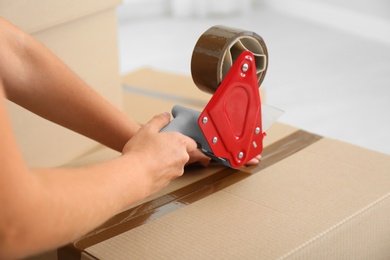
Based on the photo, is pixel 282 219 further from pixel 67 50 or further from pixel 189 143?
pixel 67 50

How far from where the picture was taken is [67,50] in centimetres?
131

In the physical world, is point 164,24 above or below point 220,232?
below

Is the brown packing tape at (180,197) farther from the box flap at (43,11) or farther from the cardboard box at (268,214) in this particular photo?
the box flap at (43,11)

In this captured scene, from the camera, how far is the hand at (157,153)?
2.51ft

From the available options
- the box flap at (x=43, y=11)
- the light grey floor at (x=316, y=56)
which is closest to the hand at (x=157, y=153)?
the box flap at (x=43, y=11)

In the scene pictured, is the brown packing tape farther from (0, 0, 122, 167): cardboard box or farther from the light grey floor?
the light grey floor

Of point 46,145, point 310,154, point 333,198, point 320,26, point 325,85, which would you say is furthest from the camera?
point 320,26

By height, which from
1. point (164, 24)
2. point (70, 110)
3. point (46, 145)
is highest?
point (70, 110)

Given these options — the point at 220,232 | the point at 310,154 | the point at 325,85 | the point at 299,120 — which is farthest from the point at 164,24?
the point at 220,232

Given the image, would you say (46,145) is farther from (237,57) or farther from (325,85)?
(325,85)

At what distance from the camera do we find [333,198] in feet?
2.99

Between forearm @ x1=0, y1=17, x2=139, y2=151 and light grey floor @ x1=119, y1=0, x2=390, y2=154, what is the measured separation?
1027 mm

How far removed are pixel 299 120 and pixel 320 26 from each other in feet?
3.68

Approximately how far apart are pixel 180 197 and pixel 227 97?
6.1 inches
